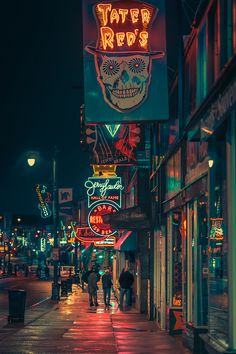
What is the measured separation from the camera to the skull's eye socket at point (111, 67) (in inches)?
685

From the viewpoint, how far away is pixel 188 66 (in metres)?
17.5

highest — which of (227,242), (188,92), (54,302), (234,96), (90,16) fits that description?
(90,16)

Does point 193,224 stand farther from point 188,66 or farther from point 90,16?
point 90,16

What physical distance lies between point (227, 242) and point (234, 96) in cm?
240

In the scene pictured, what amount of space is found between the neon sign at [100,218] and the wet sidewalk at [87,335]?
1070 cm

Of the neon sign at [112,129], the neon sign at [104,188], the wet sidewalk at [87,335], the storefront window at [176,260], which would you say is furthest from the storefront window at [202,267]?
the neon sign at [104,188]

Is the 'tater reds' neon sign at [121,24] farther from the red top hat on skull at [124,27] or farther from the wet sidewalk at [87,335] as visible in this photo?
the wet sidewalk at [87,335]

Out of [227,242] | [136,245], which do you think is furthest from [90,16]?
[136,245]

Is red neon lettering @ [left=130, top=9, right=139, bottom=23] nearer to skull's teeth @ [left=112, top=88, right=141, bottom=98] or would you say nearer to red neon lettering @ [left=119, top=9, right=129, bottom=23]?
red neon lettering @ [left=119, top=9, right=129, bottom=23]

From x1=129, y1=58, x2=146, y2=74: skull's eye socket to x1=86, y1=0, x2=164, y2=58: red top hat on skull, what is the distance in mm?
195

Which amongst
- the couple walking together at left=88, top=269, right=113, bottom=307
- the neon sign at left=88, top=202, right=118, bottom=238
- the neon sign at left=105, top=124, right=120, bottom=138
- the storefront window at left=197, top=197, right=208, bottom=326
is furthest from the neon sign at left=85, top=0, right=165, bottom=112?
the neon sign at left=88, top=202, right=118, bottom=238

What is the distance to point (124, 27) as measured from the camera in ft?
59.0

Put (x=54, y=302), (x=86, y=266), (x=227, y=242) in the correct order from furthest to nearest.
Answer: (x=86, y=266) < (x=54, y=302) < (x=227, y=242)

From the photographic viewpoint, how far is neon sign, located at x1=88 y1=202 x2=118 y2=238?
134 feet
